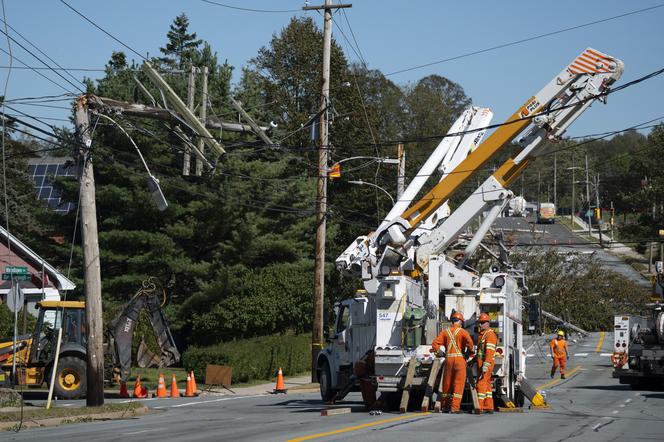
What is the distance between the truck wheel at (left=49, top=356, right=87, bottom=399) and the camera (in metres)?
26.5

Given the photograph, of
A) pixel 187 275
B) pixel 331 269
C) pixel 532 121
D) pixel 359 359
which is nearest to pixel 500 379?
pixel 359 359

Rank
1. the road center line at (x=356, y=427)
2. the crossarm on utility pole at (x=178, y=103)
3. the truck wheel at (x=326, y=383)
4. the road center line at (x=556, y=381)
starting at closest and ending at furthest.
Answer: the road center line at (x=356, y=427) → the truck wheel at (x=326, y=383) → the crossarm on utility pole at (x=178, y=103) → the road center line at (x=556, y=381)

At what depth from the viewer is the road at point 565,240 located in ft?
303

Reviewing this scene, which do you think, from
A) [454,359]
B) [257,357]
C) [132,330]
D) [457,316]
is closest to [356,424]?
[454,359]

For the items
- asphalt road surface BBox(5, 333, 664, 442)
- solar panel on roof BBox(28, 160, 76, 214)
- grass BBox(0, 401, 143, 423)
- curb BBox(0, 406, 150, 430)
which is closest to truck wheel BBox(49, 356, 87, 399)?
asphalt road surface BBox(5, 333, 664, 442)

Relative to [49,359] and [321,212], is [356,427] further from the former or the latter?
[321,212]

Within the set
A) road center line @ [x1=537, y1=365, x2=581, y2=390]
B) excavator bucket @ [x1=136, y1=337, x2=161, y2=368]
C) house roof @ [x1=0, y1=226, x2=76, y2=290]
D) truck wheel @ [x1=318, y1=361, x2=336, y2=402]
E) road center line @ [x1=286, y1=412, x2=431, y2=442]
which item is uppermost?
house roof @ [x1=0, y1=226, x2=76, y2=290]

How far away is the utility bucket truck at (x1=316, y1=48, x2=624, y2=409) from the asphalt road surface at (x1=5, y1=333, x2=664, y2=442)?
0.89 m

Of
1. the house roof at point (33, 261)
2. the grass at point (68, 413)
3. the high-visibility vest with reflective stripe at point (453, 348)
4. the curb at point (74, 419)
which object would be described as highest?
the house roof at point (33, 261)

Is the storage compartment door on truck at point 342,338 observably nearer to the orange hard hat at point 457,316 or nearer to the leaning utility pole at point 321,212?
the orange hard hat at point 457,316

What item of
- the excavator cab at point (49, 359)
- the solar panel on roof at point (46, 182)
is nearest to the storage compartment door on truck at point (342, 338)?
the excavator cab at point (49, 359)

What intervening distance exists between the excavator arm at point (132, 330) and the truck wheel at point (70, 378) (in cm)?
162

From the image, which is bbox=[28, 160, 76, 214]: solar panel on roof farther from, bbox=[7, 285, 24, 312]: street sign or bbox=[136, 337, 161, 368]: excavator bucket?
bbox=[7, 285, 24, 312]: street sign

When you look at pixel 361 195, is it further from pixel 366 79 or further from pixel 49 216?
pixel 366 79
